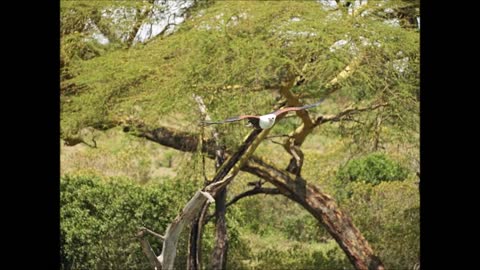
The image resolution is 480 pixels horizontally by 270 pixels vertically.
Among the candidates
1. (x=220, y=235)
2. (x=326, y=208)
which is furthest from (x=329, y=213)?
(x=220, y=235)

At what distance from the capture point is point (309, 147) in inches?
380

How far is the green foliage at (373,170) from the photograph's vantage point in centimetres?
850

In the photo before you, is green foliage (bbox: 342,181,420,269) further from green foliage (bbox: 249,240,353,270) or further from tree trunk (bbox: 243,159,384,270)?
tree trunk (bbox: 243,159,384,270)

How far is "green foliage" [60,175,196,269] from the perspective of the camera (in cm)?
732

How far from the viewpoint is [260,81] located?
630 cm

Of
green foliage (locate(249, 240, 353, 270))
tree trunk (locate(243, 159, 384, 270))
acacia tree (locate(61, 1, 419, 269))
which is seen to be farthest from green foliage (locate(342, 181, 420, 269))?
tree trunk (locate(243, 159, 384, 270))

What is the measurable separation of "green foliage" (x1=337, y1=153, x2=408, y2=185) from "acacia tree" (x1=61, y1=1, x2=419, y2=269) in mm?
1553

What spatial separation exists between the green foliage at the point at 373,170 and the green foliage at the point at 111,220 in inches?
77.5

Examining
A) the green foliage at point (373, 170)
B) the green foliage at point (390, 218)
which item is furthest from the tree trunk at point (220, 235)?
the green foliage at point (373, 170)
